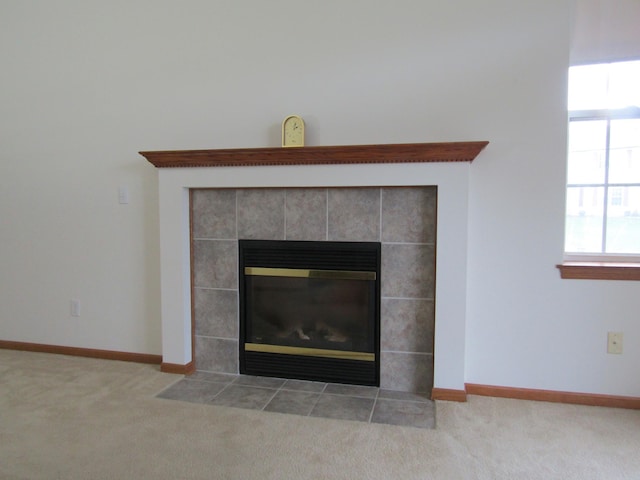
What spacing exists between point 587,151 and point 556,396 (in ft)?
4.53

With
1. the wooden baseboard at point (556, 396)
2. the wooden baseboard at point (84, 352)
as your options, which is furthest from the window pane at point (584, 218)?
the wooden baseboard at point (84, 352)

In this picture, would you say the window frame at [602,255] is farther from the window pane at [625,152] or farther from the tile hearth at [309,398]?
the tile hearth at [309,398]

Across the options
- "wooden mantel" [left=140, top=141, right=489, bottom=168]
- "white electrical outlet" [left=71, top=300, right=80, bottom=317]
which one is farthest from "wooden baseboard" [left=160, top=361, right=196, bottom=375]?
"wooden mantel" [left=140, top=141, right=489, bottom=168]

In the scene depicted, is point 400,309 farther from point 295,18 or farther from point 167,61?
point 167,61

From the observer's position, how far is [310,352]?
9.05 ft

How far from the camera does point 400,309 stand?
8.52 feet

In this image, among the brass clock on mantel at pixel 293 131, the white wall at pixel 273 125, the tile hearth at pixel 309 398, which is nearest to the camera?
the tile hearth at pixel 309 398

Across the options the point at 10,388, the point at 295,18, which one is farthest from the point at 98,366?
the point at 295,18

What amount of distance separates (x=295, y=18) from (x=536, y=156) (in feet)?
5.23

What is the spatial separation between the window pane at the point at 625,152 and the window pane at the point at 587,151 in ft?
0.15

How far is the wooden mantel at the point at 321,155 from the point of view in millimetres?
2350

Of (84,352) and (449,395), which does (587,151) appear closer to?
(449,395)

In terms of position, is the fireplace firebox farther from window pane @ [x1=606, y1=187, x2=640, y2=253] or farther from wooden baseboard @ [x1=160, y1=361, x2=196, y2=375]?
window pane @ [x1=606, y1=187, x2=640, y2=253]

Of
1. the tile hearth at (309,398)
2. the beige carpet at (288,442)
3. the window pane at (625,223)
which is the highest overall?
the window pane at (625,223)
